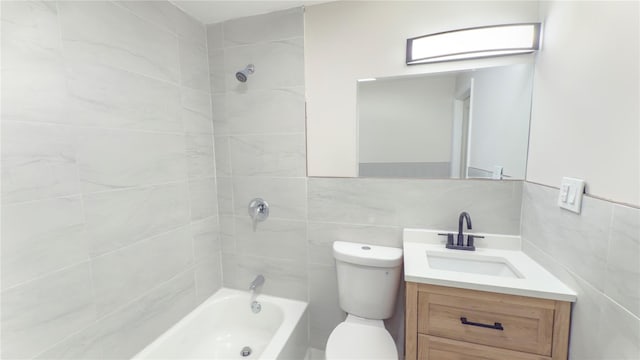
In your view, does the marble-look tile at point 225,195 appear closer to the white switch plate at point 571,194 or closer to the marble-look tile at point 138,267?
the marble-look tile at point 138,267

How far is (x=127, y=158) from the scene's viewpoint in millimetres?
1344

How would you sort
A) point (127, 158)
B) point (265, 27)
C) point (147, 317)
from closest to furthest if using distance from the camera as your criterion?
1. point (127, 158)
2. point (147, 317)
3. point (265, 27)

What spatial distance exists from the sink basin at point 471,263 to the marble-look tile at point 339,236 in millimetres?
240

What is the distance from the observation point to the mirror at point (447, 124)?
1.42 meters

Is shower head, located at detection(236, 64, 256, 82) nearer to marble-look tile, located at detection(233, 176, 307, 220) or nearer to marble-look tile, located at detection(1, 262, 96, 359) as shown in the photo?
marble-look tile, located at detection(233, 176, 307, 220)

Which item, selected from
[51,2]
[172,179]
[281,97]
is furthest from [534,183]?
[51,2]

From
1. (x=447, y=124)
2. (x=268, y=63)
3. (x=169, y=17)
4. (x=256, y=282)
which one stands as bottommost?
(x=256, y=282)

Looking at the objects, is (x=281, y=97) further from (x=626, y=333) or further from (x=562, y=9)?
(x=626, y=333)

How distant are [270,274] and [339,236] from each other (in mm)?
595

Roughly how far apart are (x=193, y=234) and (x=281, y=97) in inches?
41.7

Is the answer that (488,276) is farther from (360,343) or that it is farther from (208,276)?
(208,276)

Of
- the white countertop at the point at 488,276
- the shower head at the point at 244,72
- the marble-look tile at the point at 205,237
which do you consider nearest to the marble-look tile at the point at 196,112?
the shower head at the point at 244,72

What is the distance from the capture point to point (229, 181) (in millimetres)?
1925

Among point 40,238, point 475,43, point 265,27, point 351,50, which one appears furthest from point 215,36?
point 475,43
